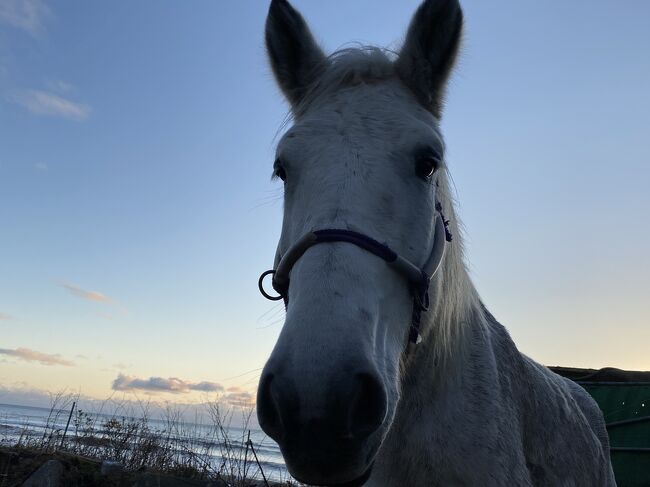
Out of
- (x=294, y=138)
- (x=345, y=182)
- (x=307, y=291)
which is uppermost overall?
(x=294, y=138)

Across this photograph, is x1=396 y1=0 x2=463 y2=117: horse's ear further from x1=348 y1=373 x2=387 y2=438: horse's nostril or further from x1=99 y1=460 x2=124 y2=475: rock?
x1=99 y1=460 x2=124 y2=475: rock

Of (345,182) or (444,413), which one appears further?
(444,413)

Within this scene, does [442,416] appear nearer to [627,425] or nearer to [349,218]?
[349,218]

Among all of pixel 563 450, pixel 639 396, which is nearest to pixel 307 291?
pixel 563 450

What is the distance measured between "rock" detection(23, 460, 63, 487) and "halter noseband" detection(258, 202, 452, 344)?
13.2 feet

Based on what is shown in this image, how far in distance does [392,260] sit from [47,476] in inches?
188

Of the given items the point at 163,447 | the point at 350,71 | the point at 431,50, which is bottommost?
the point at 163,447

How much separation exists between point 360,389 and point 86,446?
6426 mm

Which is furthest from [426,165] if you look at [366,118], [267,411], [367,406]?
[267,411]

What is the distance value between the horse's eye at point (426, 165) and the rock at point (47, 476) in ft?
15.7

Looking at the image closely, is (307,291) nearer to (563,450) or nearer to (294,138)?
(294,138)

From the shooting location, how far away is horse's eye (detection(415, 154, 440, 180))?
2.13m

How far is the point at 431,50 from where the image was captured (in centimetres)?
265

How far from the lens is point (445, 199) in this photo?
2.57 metres
